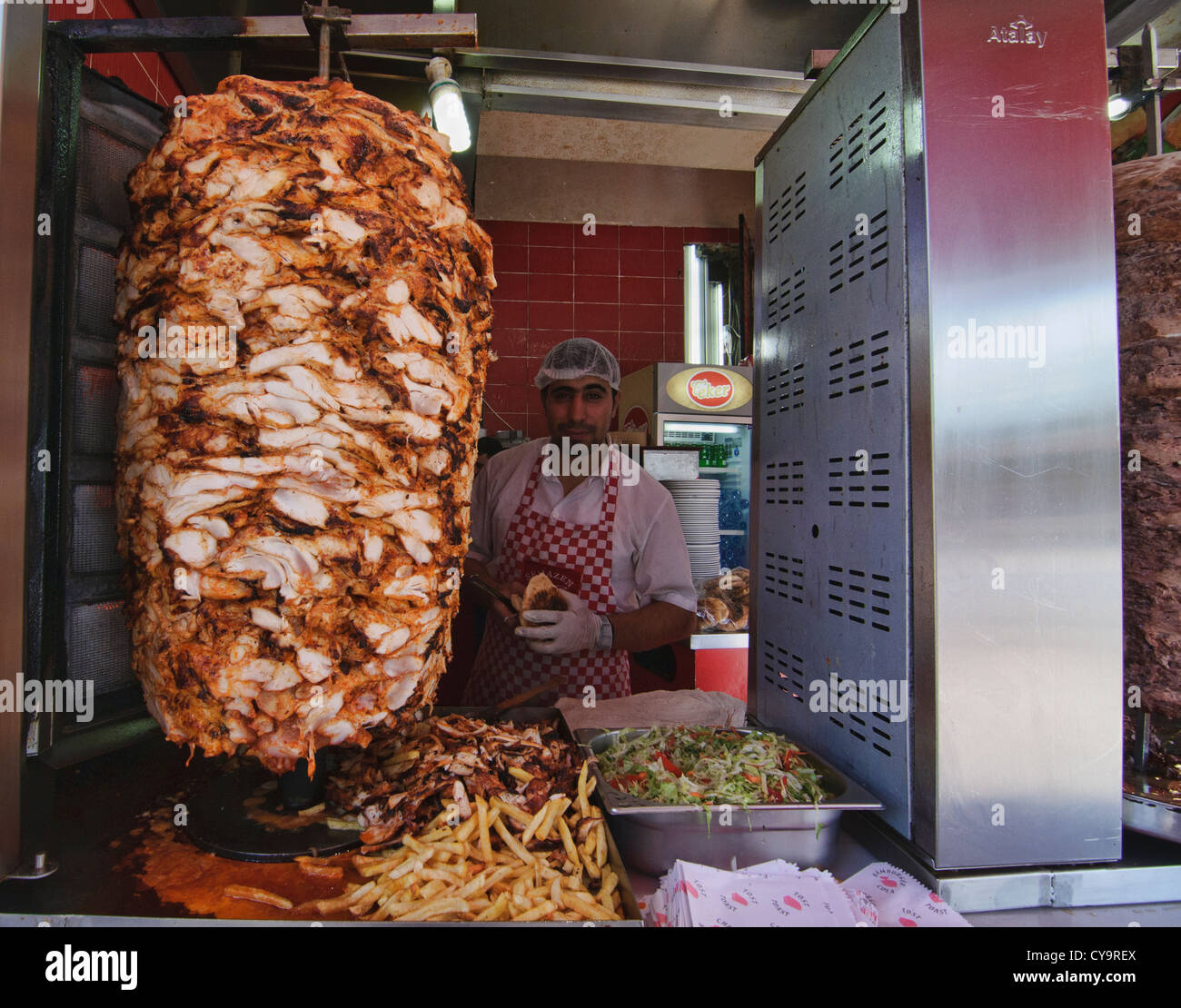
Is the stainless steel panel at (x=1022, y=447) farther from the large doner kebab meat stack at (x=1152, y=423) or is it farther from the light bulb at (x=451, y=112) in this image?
the light bulb at (x=451, y=112)

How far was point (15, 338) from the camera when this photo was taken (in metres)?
1.19

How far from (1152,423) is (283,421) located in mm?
2003

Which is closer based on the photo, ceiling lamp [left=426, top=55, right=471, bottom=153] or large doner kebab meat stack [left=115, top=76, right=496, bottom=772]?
large doner kebab meat stack [left=115, top=76, right=496, bottom=772]

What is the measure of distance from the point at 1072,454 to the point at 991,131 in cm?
70

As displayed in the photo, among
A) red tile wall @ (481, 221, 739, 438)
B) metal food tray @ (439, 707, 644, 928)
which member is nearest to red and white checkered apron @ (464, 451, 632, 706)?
metal food tray @ (439, 707, 644, 928)

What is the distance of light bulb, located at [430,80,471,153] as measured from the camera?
106 inches

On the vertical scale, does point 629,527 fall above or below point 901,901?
above

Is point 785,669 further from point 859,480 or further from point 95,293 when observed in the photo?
point 95,293

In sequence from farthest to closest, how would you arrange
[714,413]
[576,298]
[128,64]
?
[576,298]
[714,413]
[128,64]

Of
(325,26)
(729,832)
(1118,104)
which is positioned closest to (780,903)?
(729,832)

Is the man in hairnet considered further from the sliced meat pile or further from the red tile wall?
the red tile wall

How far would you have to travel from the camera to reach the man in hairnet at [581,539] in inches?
136

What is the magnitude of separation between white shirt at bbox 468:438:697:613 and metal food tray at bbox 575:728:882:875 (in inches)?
81.7
